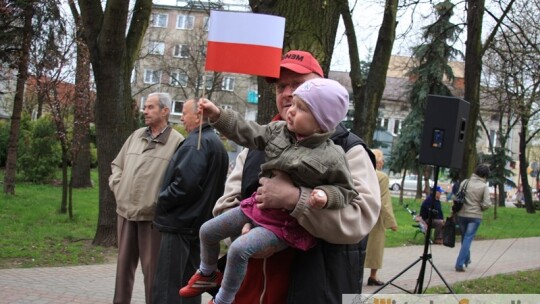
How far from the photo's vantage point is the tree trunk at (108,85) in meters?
9.57

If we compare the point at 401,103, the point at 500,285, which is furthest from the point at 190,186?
the point at 401,103

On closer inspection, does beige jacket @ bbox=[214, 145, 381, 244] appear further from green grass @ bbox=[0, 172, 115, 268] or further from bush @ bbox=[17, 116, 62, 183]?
bush @ bbox=[17, 116, 62, 183]

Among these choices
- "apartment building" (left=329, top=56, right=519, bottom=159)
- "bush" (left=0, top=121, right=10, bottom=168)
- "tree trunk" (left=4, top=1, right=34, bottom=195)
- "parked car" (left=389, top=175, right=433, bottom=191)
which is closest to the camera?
"tree trunk" (left=4, top=1, right=34, bottom=195)

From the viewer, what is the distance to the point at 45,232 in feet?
38.2

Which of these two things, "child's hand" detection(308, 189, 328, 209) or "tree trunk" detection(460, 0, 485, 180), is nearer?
"child's hand" detection(308, 189, 328, 209)

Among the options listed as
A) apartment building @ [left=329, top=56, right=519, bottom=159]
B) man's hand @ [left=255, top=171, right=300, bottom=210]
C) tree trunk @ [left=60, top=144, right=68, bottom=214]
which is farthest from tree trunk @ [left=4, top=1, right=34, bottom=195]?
man's hand @ [left=255, top=171, right=300, bottom=210]

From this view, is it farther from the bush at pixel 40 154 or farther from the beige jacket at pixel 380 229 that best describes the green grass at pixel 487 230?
the bush at pixel 40 154

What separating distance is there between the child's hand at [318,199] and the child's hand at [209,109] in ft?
1.68

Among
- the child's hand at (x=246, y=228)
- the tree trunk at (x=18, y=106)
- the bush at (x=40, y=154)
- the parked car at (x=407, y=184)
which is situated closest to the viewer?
the child's hand at (x=246, y=228)

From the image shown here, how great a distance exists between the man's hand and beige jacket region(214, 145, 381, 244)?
0.11ft

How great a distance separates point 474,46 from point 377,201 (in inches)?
650

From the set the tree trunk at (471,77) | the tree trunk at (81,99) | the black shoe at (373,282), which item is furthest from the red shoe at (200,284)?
the tree trunk at (471,77)

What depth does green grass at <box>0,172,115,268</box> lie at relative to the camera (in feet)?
30.9

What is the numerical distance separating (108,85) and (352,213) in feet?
25.9
